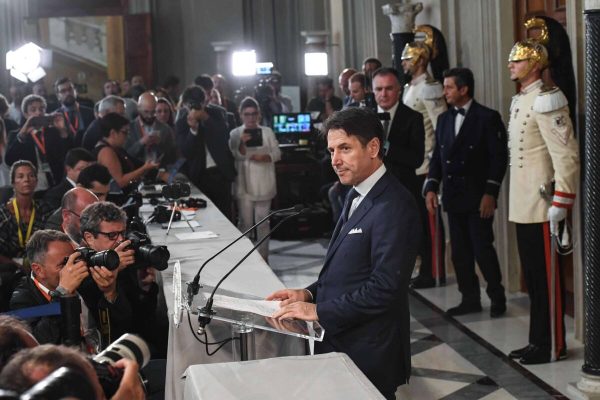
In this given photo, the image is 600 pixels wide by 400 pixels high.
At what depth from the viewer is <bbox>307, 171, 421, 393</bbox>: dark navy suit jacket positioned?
10.9 feet

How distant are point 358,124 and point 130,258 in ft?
3.96

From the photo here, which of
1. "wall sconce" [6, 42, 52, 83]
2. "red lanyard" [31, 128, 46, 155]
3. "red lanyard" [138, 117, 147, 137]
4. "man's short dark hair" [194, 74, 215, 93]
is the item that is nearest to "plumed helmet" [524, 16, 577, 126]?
"red lanyard" [138, 117, 147, 137]

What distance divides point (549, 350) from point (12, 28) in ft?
51.4

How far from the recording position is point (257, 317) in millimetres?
3371

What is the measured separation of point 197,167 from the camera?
9547 millimetres

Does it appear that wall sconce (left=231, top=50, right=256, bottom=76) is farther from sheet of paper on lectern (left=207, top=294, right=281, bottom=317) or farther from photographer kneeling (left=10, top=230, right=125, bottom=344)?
sheet of paper on lectern (left=207, top=294, right=281, bottom=317)

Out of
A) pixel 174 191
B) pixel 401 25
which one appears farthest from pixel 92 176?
pixel 401 25

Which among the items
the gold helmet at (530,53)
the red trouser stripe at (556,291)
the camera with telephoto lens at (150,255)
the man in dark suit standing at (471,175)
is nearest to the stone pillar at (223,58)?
the man in dark suit standing at (471,175)

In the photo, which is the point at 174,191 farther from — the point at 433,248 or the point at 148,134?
the point at 148,134

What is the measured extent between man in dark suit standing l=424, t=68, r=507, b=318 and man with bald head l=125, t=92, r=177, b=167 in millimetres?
3137

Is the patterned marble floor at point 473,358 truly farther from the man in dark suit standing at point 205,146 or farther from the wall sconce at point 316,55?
the wall sconce at point 316,55

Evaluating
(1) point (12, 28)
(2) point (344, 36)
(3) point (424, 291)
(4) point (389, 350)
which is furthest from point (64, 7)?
(4) point (389, 350)

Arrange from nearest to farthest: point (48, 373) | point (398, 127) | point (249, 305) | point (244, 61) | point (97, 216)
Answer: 1. point (48, 373)
2. point (249, 305)
3. point (97, 216)
4. point (398, 127)
5. point (244, 61)

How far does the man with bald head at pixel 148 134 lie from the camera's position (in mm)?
9379
